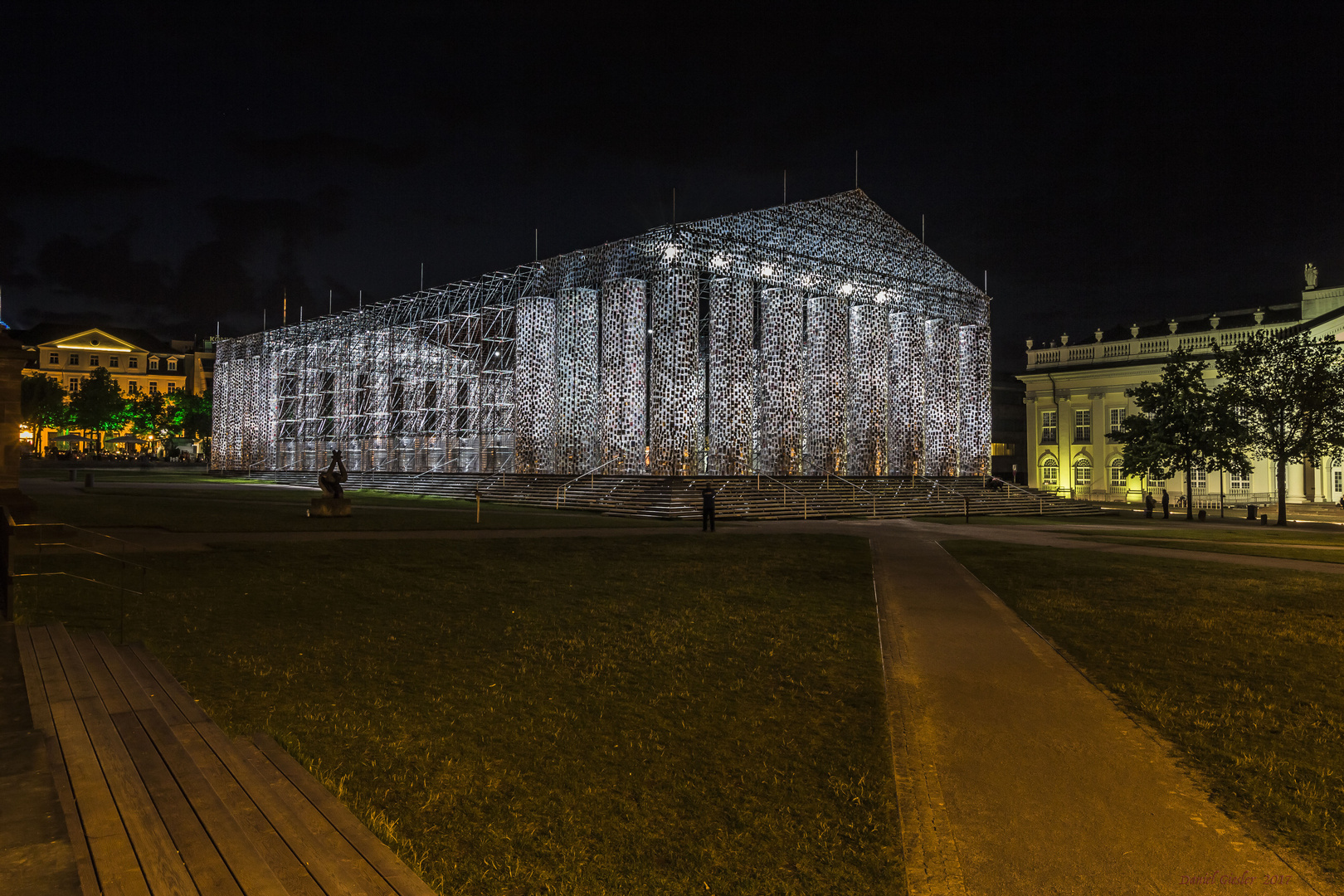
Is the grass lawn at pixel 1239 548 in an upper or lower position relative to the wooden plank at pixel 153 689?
lower

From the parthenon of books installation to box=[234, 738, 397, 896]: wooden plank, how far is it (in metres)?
26.6

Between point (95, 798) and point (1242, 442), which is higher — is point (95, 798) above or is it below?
below

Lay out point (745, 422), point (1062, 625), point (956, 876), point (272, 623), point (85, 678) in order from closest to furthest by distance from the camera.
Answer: point (956, 876) < point (85, 678) < point (272, 623) < point (1062, 625) < point (745, 422)

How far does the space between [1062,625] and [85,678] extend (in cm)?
906

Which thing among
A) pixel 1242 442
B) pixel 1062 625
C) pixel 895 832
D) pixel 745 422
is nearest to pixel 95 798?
pixel 895 832

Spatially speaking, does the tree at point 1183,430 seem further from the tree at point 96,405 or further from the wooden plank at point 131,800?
the tree at point 96,405

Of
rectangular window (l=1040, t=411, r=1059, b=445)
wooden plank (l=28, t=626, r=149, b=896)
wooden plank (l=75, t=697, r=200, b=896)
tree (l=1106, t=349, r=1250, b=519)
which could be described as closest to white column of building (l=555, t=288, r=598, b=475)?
tree (l=1106, t=349, r=1250, b=519)

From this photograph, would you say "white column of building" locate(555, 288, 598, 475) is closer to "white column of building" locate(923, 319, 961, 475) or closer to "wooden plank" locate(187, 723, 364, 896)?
"white column of building" locate(923, 319, 961, 475)

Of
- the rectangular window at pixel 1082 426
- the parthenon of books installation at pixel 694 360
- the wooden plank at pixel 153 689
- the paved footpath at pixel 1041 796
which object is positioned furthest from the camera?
the rectangular window at pixel 1082 426

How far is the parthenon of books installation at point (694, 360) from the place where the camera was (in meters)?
31.8

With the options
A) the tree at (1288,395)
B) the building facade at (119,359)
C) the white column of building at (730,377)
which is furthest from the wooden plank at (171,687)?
the building facade at (119,359)

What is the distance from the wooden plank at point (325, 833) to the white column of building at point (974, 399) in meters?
41.6

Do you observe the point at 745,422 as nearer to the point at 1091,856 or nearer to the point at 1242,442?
the point at 1242,442

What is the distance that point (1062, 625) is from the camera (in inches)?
361
